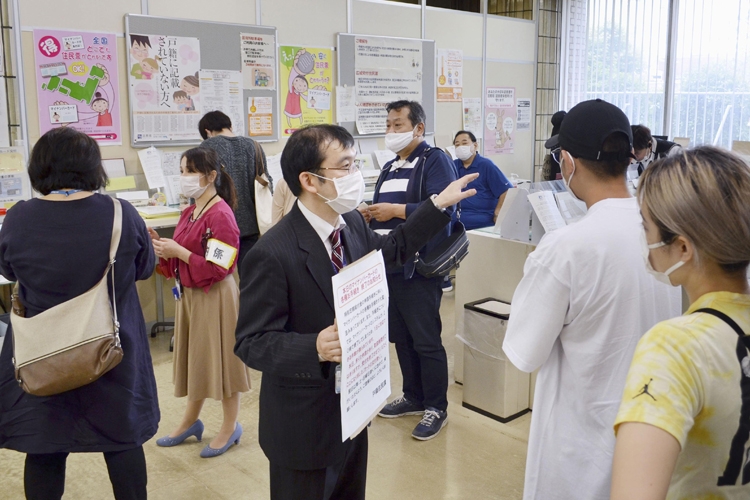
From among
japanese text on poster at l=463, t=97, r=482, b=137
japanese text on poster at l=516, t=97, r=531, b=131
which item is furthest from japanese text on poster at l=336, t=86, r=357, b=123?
japanese text on poster at l=516, t=97, r=531, b=131

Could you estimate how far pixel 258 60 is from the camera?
17.2 feet

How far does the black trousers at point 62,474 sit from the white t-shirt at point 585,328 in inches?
47.5

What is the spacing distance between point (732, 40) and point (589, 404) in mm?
6176

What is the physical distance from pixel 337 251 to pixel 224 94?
3.66 metres

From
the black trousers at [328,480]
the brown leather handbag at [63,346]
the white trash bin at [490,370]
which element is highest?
the brown leather handbag at [63,346]

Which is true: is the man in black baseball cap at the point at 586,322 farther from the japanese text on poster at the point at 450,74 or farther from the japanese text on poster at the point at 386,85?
the japanese text on poster at the point at 450,74

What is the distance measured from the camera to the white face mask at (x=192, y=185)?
2814mm

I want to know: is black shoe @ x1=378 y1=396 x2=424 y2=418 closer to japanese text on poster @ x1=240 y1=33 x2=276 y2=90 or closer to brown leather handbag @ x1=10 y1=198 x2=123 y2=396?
brown leather handbag @ x1=10 y1=198 x2=123 y2=396

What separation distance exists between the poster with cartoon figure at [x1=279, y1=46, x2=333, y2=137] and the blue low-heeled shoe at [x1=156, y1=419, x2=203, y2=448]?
293 centimetres

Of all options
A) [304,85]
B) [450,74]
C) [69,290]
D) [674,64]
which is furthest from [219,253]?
[674,64]

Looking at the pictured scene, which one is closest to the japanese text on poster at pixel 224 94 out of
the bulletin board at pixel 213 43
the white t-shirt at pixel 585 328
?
the bulletin board at pixel 213 43

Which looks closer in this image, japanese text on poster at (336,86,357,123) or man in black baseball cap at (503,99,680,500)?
man in black baseball cap at (503,99,680,500)

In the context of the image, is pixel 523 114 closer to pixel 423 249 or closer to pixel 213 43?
pixel 213 43

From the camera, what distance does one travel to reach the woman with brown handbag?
188cm
